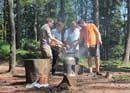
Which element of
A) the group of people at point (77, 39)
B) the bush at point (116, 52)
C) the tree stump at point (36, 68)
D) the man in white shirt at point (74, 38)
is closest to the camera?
the tree stump at point (36, 68)

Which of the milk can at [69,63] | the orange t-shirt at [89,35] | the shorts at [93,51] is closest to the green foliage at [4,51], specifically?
the shorts at [93,51]

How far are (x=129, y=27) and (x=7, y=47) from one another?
854cm

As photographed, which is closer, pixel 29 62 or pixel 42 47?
pixel 29 62

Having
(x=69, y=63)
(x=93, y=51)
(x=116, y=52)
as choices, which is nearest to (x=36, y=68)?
(x=69, y=63)

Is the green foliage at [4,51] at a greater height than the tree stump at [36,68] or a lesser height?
lesser

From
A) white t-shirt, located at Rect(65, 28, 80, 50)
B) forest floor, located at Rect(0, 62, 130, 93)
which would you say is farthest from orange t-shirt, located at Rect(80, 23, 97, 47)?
forest floor, located at Rect(0, 62, 130, 93)

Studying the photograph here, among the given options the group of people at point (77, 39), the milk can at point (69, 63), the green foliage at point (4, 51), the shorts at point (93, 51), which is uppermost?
the group of people at point (77, 39)

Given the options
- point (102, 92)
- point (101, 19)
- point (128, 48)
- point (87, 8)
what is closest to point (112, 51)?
point (101, 19)

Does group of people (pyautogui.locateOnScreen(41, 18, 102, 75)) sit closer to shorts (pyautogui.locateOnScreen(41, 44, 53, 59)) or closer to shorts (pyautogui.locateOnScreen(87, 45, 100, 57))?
shorts (pyautogui.locateOnScreen(87, 45, 100, 57))

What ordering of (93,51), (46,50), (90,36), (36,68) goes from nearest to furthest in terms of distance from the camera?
1. (36,68)
2. (46,50)
3. (90,36)
4. (93,51)

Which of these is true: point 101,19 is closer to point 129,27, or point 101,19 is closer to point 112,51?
point 112,51

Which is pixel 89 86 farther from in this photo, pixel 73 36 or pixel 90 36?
pixel 73 36

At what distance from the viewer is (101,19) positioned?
198ft

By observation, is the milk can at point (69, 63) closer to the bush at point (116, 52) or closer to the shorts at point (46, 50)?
the shorts at point (46, 50)
